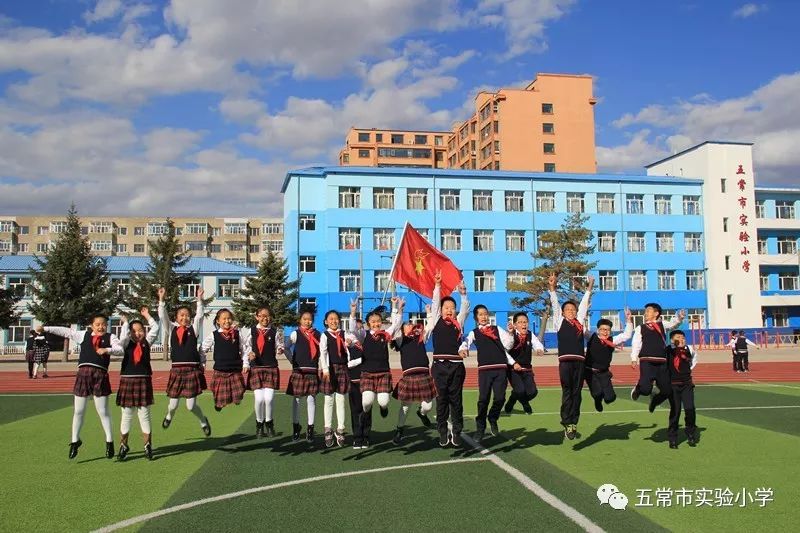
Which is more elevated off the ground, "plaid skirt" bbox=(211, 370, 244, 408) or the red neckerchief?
the red neckerchief

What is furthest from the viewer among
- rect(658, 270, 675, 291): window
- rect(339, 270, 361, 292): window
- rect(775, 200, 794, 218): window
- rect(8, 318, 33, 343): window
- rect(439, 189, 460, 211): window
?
rect(775, 200, 794, 218): window

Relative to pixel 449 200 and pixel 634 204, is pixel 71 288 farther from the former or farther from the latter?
pixel 634 204

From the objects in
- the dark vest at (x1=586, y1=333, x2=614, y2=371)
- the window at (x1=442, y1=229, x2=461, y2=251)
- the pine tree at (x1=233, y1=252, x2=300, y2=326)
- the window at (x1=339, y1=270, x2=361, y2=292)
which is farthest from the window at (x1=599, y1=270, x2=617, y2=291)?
the dark vest at (x1=586, y1=333, x2=614, y2=371)

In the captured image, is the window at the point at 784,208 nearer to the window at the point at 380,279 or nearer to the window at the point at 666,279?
the window at the point at 666,279

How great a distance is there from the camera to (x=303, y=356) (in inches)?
416

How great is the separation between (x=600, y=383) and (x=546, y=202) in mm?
47704

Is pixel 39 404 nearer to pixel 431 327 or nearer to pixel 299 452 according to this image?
pixel 299 452

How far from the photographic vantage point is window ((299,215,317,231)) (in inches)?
2106

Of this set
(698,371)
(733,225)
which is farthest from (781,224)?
(698,371)

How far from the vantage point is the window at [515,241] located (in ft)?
185

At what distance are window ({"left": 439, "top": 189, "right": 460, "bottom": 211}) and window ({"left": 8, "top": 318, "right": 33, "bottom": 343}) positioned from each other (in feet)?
114

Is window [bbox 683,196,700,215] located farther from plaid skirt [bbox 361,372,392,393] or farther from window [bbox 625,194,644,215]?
plaid skirt [bbox 361,372,392,393]

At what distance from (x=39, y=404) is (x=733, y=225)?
56.2 m

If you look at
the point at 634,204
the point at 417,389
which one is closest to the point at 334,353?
the point at 417,389
